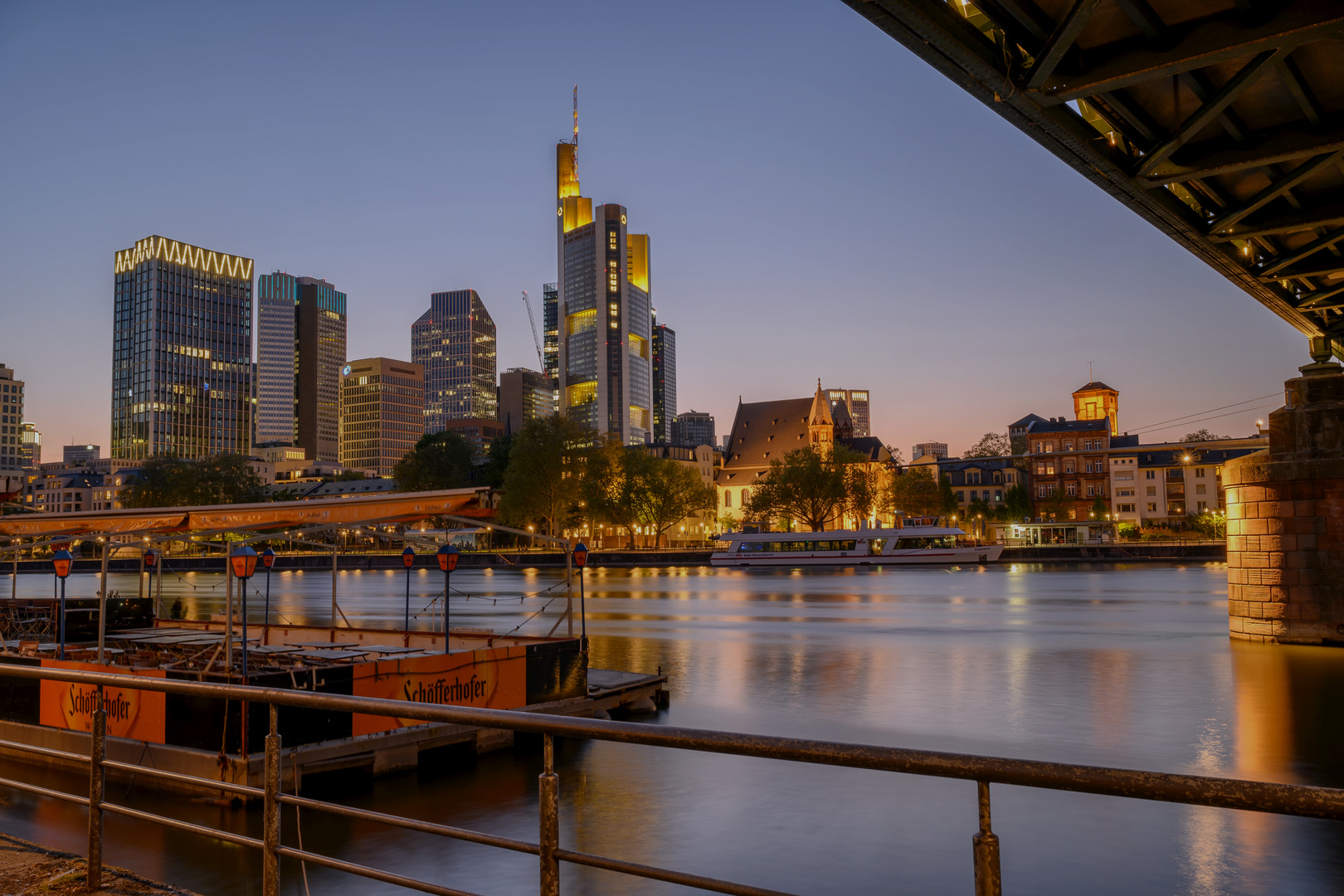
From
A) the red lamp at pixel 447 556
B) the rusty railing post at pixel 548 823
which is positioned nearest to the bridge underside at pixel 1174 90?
the rusty railing post at pixel 548 823

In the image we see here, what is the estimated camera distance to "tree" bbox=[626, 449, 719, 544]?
4791 inches

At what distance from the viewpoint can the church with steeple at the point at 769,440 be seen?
561 feet

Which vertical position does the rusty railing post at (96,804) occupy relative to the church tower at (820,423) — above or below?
below

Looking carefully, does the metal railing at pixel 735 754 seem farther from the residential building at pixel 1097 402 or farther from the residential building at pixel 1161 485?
the residential building at pixel 1097 402

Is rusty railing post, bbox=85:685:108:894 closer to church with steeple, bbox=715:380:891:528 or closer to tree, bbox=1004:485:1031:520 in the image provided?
tree, bbox=1004:485:1031:520

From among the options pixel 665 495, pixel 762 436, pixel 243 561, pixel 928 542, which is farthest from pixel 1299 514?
pixel 762 436

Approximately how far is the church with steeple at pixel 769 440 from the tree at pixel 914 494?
20.1m

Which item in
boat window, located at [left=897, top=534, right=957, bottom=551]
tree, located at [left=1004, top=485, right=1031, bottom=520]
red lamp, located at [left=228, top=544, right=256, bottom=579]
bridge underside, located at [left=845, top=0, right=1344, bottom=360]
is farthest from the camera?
tree, located at [left=1004, top=485, right=1031, bottom=520]

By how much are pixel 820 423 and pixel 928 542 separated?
6655cm

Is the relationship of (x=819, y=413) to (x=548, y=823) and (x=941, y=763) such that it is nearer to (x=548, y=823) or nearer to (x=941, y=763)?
(x=548, y=823)

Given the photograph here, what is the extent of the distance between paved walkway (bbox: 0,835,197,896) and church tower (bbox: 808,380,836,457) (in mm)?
163633

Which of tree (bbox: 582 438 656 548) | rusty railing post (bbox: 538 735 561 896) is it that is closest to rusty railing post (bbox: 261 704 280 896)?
rusty railing post (bbox: 538 735 561 896)

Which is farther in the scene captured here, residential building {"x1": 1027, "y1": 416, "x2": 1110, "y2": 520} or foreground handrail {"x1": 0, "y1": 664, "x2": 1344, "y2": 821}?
residential building {"x1": 1027, "y1": 416, "x2": 1110, "y2": 520}

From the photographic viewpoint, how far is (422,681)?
601 inches
